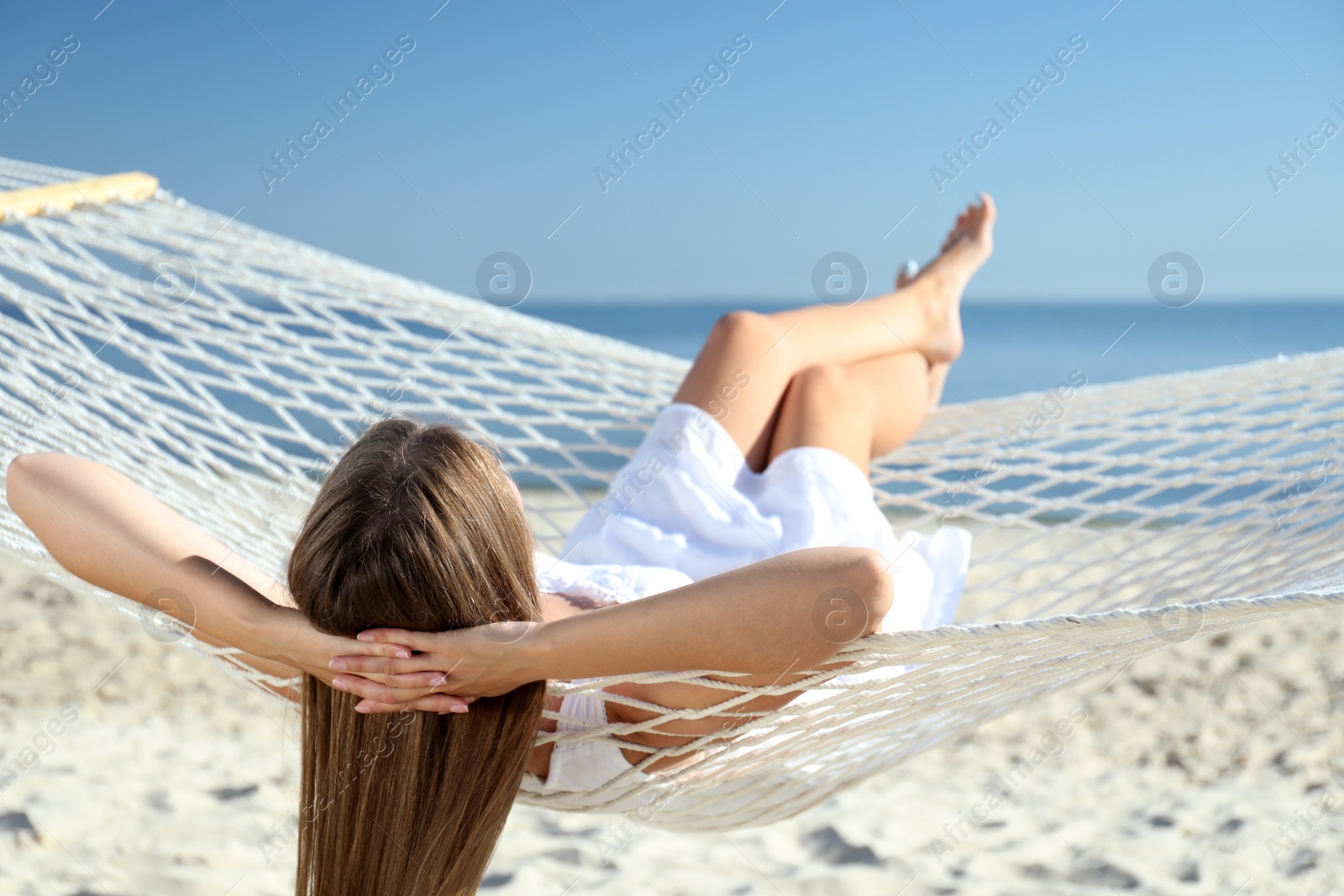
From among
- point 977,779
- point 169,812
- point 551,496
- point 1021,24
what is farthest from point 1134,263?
point 169,812

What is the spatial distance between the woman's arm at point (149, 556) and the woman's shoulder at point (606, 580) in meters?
0.31

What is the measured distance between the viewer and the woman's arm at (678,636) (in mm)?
704

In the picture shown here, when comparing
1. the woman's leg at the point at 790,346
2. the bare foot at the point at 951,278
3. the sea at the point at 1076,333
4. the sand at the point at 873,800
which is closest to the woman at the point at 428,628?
the woman's leg at the point at 790,346

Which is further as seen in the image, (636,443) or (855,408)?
(636,443)

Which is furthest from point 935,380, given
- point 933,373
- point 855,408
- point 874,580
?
point 874,580

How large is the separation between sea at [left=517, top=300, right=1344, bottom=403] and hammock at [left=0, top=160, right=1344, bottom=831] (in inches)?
258

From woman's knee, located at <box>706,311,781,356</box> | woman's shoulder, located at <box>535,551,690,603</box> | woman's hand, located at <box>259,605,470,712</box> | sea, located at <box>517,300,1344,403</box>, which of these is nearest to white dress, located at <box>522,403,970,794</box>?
woman's shoulder, located at <box>535,551,690,603</box>

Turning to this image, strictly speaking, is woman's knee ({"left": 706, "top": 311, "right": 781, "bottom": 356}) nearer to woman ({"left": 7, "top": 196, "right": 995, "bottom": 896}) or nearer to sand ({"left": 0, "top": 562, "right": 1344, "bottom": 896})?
woman ({"left": 7, "top": 196, "right": 995, "bottom": 896})

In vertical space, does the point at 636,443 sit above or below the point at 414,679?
above

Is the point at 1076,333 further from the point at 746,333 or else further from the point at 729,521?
the point at 729,521

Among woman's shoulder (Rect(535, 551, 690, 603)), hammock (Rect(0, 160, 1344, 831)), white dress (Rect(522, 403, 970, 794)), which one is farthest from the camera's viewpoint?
white dress (Rect(522, 403, 970, 794))

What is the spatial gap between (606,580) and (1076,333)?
14.4 m

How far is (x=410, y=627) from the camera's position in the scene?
2.37 ft

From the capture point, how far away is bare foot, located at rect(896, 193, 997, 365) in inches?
67.2
